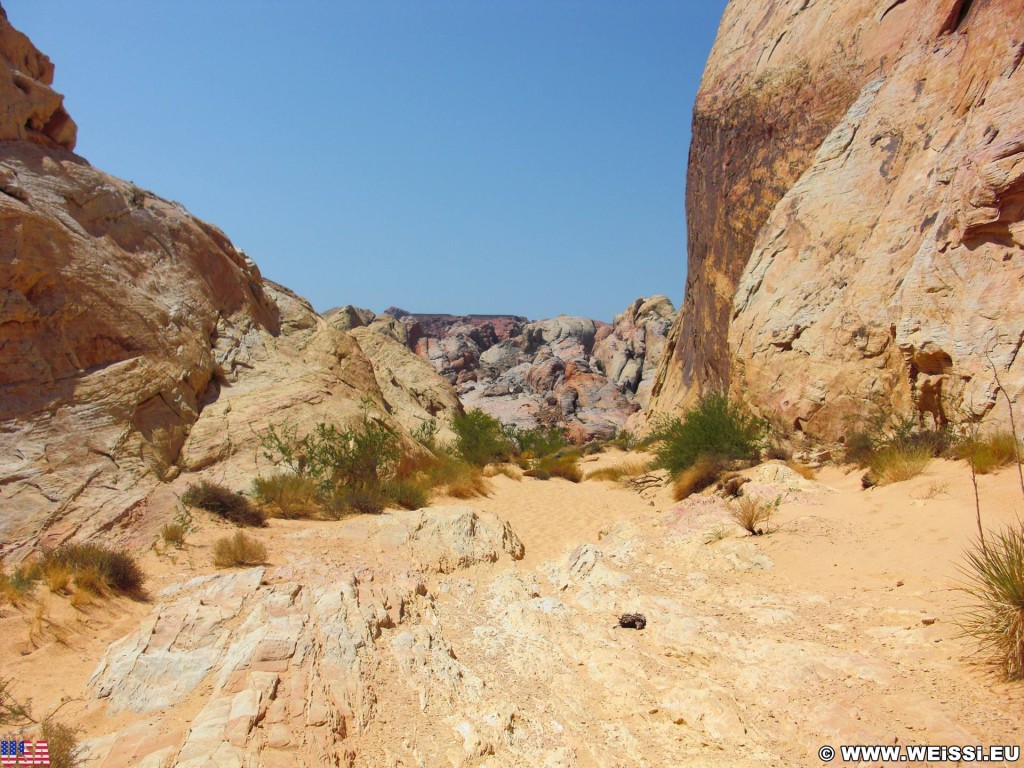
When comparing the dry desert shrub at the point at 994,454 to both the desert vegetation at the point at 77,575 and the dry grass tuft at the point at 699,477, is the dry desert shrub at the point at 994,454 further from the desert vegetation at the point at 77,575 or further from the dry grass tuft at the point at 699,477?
the desert vegetation at the point at 77,575

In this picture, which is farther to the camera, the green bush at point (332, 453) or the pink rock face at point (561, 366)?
the pink rock face at point (561, 366)

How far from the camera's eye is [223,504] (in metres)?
6.81

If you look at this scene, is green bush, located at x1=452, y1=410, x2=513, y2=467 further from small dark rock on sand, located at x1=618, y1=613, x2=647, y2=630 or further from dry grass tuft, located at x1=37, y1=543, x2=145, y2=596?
small dark rock on sand, located at x1=618, y1=613, x2=647, y2=630

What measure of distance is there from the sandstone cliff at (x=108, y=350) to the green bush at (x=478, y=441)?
4.01 meters

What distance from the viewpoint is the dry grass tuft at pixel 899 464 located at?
645 centimetres

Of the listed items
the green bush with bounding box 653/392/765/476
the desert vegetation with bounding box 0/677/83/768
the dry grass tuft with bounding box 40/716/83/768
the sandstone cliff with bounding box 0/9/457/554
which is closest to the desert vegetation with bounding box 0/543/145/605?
the sandstone cliff with bounding box 0/9/457/554

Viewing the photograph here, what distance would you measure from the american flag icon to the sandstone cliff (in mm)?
3147

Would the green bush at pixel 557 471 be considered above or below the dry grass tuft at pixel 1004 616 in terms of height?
above

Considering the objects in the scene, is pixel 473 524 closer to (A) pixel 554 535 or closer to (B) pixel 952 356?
(A) pixel 554 535

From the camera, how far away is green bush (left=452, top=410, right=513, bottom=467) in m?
14.4

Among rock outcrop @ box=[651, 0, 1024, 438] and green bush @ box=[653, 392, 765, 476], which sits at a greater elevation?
rock outcrop @ box=[651, 0, 1024, 438]

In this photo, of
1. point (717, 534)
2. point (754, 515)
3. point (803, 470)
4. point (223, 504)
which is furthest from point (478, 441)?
point (754, 515)

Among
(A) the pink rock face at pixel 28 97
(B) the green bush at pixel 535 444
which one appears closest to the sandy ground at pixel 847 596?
(A) the pink rock face at pixel 28 97

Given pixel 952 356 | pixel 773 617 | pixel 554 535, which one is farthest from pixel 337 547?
pixel 952 356
